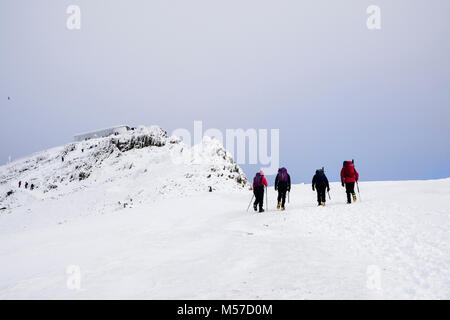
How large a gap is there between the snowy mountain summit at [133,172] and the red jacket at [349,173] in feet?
48.6

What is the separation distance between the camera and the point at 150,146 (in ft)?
147

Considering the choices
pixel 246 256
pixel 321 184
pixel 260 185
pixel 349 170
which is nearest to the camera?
pixel 246 256

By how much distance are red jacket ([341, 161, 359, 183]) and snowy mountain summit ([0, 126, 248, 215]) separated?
14.8m

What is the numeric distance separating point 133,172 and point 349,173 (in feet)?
104

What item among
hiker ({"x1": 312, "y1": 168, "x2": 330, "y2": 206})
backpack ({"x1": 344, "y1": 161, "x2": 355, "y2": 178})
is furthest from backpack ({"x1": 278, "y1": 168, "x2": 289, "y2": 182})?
backpack ({"x1": 344, "y1": 161, "x2": 355, "y2": 178})

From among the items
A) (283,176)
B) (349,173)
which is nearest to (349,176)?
(349,173)

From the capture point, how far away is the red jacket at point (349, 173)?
43.2 ft

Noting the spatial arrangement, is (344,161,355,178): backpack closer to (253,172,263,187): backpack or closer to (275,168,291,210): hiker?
(275,168,291,210): hiker

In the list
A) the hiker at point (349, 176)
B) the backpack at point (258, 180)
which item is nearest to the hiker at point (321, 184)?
the hiker at point (349, 176)

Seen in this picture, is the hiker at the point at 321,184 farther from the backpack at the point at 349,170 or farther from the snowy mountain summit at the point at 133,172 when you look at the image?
the snowy mountain summit at the point at 133,172

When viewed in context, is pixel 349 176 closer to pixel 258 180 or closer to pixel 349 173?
pixel 349 173

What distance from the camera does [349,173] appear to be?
13.2m
